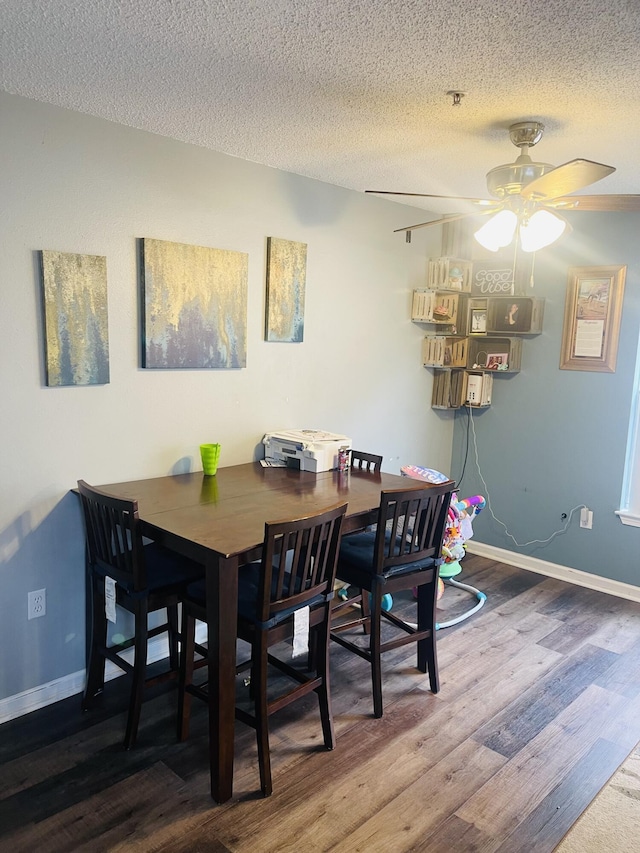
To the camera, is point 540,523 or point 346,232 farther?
point 540,523

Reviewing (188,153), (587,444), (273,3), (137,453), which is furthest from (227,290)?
(587,444)

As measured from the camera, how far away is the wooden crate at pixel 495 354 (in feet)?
13.7

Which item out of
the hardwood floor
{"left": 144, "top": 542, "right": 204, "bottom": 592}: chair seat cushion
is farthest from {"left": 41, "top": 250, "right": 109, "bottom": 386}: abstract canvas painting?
the hardwood floor

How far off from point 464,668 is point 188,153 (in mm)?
2719

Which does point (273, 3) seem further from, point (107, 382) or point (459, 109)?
point (107, 382)

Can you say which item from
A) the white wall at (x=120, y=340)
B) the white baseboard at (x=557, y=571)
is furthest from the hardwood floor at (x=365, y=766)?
the white baseboard at (x=557, y=571)

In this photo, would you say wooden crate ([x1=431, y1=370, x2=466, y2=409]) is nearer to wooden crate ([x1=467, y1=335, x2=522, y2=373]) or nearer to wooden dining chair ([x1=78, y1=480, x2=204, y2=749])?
wooden crate ([x1=467, y1=335, x2=522, y2=373])

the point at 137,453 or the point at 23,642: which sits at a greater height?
the point at 137,453

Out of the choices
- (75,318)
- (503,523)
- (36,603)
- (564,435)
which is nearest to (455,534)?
(503,523)

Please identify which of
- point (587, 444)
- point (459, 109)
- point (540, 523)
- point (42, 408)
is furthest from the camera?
point (540, 523)

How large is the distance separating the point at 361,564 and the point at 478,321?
7.33ft

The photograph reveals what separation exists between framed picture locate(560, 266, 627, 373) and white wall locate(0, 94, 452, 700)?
1319mm

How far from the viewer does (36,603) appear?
2.55m

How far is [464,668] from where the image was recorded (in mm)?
3008
